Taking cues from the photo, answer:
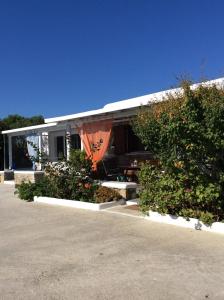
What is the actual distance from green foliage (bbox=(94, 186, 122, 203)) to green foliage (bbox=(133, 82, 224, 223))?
2157mm

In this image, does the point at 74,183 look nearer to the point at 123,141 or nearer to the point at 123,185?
the point at 123,185

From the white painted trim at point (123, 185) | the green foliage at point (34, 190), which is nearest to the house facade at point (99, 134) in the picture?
the green foliage at point (34, 190)

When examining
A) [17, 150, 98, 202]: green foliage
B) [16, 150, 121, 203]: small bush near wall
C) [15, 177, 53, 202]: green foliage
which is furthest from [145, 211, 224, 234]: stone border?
[15, 177, 53, 202]: green foliage

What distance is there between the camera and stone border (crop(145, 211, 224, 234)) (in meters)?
7.41

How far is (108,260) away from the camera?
6.15 metres

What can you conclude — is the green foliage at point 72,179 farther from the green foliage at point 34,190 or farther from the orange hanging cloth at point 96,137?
the orange hanging cloth at point 96,137

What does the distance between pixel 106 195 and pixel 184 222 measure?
331 centimetres

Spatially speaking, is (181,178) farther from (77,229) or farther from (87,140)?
(87,140)

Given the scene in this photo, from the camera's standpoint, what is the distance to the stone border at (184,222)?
7.41 m

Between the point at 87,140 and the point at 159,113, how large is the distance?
6145mm

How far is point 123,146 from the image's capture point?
17.4 meters

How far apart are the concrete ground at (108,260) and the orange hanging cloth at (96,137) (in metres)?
4.48

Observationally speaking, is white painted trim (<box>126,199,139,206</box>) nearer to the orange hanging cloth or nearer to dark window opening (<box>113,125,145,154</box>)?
the orange hanging cloth

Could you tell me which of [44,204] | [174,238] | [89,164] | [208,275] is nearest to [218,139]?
[174,238]
